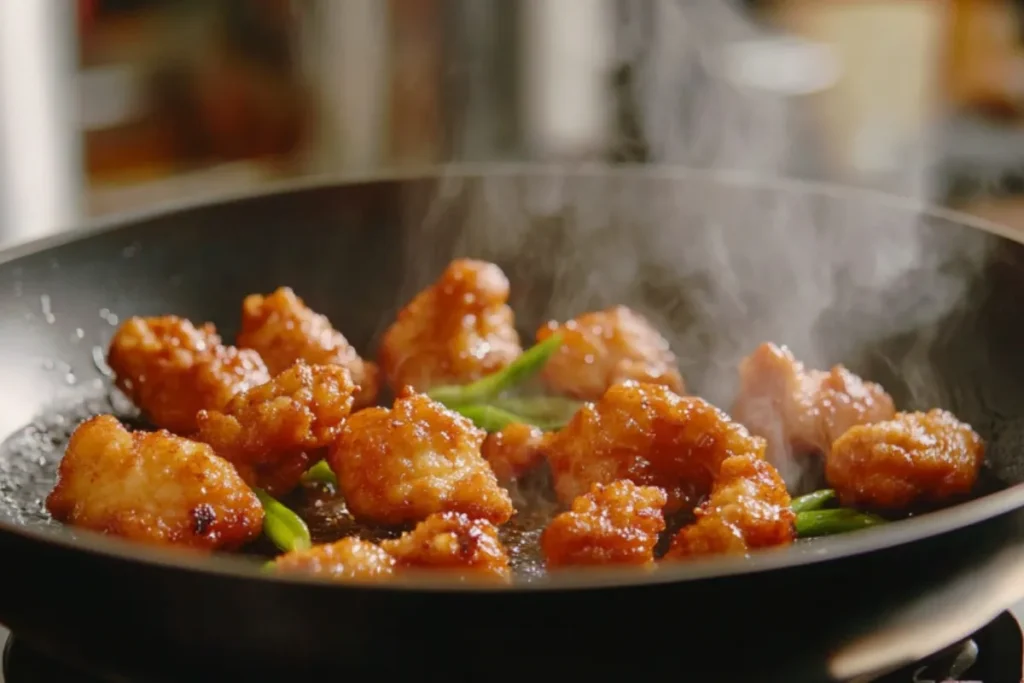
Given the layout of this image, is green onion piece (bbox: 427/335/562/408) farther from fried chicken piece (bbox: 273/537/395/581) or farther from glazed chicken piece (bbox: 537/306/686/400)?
fried chicken piece (bbox: 273/537/395/581)

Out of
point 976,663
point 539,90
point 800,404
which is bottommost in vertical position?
point 539,90

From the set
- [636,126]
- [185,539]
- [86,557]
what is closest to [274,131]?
[636,126]

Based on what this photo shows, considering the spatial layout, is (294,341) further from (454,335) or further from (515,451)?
(515,451)

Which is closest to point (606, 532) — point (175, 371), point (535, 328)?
point (175, 371)

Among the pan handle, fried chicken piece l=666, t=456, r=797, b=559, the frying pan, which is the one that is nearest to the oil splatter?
Result: the frying pan

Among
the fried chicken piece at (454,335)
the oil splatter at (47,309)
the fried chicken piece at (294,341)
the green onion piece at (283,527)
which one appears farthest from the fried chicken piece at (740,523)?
the oil splatter at (47,309)

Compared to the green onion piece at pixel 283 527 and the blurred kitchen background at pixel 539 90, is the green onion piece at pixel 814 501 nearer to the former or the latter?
the green onion piece at pixel 283 527
